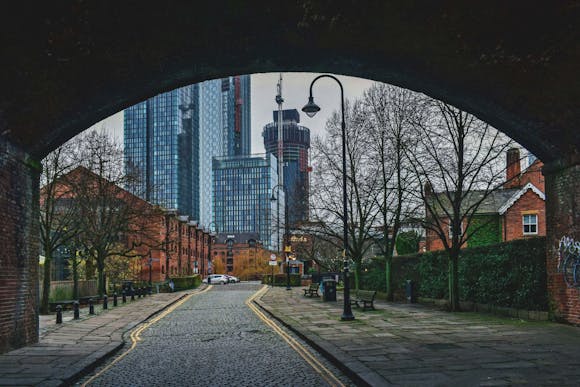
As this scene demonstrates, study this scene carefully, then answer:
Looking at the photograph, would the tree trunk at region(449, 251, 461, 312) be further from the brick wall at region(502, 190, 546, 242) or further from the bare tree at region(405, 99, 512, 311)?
the brick wall at region(502, 190, 546, 242)

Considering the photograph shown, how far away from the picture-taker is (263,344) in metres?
12.9

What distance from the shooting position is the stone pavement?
8.20 metres

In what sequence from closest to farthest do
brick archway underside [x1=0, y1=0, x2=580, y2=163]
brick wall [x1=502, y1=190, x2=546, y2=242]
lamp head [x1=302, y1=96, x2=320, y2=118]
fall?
brick archway underside [x1=0, y1=0, x2=580, y2=163], lamp head [x1=302, y1=96, x2=320, y2=118], brick wall [x1=502, y1=190, x2=546, y2=242]

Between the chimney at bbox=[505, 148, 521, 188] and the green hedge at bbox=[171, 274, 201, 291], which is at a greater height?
the chimney at bbox=[505, 148, 521, 188]

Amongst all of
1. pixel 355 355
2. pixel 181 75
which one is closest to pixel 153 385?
pixel 355 355

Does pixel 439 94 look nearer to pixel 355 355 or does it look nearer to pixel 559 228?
pixel 559 228

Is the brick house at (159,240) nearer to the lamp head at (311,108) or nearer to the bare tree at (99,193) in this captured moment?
the bare tree at (99,193)

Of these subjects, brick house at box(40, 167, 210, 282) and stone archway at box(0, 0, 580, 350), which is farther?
brick house at box(40, 167, 210, 282)

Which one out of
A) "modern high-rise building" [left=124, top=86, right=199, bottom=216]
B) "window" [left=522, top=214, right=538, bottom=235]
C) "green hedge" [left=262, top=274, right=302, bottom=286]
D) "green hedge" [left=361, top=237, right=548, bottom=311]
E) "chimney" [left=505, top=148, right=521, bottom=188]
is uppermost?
"modern high-rise building" [left=124, top=86, right=199, bottom=216]

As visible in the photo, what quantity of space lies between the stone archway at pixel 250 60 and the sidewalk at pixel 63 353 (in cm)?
88

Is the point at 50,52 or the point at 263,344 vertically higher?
the point at 50,52

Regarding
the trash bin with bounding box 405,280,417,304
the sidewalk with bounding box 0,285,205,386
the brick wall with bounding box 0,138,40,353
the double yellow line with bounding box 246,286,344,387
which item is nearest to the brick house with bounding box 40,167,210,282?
the sidewalk with bounding box 0,285,205,386

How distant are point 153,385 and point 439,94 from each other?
9.55m

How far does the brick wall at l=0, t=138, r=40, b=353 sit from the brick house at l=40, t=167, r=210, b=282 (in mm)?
14433
